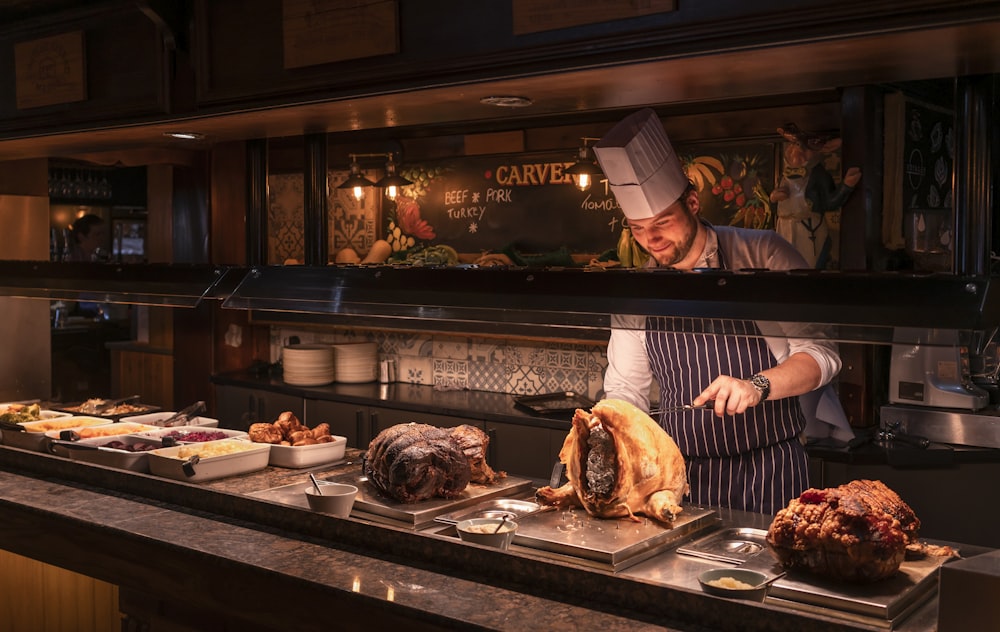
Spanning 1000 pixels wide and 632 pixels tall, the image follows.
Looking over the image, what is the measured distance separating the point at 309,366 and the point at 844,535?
492 centimetres

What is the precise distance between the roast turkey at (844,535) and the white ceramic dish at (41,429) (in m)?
3.03

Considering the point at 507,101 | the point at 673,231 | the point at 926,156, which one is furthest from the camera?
the point at 926,156

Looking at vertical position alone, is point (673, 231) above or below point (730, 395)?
above

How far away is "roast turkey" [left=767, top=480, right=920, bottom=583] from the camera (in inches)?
84.7

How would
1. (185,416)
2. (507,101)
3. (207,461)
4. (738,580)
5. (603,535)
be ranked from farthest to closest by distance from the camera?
(185,416)
(207,461)
(507,101)
(603,535)
(738,580)

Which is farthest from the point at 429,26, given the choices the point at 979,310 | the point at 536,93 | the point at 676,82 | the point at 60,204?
the point at 60,204

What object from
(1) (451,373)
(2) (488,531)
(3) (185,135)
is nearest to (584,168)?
(1) (451,373)

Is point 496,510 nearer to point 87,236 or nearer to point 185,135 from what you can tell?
point 185,135

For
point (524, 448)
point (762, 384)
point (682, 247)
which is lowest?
point (524, 448)

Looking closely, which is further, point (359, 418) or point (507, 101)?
point (359, 418)

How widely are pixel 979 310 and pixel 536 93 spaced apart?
4.31ft

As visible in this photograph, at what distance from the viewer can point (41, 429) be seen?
13.7ft

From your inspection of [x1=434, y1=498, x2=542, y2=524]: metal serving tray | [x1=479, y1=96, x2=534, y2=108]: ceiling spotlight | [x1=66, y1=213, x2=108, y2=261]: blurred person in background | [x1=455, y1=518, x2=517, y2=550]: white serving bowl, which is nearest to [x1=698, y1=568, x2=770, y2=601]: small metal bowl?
[x1=455, y1=518, x2=517, y2=550]: white serving bowl

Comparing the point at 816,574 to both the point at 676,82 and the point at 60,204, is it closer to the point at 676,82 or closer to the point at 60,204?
the point at 676,82
